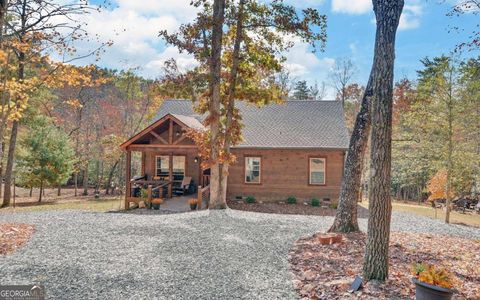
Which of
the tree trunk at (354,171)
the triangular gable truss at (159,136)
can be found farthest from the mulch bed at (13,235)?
the tree trunk at (354,171)

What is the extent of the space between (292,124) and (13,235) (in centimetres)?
1479

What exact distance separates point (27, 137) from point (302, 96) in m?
35.3

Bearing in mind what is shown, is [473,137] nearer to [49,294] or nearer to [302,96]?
[49,294]

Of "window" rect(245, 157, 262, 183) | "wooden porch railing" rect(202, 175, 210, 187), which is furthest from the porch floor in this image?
"window" rect(245, 157, 262, 183)

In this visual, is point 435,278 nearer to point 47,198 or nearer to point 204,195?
point 204,195

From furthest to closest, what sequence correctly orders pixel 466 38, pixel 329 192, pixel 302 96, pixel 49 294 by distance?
pixel 302 96 → pixel 329 192 → pixel 466 38 → pixel 49 294

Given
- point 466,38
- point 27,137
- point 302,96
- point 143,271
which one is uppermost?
point 302,96

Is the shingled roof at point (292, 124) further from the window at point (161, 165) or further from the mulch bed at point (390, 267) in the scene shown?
the mulch bed at point (390, 267)

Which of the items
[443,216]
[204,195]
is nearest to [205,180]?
[204,195]

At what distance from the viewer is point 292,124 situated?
20406 mm

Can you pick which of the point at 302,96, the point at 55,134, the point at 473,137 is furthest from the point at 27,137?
the point at 302,96

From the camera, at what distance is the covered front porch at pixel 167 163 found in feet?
56.0

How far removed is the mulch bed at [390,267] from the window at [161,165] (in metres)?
12.0

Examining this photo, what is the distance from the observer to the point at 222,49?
1530cm
